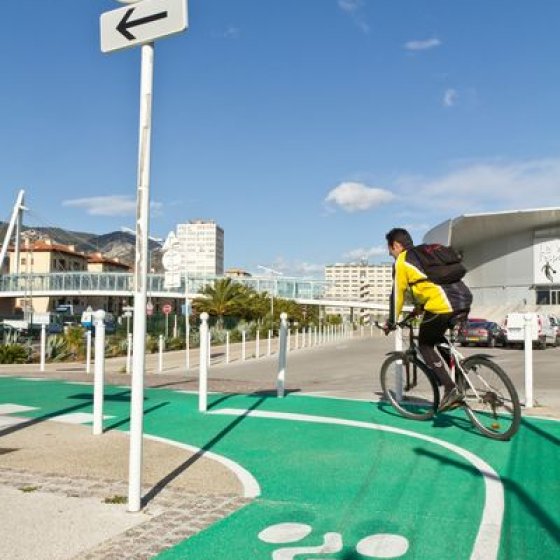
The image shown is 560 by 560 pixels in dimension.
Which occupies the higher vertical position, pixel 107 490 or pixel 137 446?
pixel 137 446

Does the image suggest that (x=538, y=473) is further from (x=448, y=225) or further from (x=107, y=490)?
(x=448, y=225)

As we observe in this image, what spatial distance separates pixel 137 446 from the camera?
14.1ft

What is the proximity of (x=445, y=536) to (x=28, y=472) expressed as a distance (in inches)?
128

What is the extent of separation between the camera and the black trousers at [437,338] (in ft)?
20.1

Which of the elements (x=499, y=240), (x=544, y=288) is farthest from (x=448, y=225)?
(x=544, y=288)

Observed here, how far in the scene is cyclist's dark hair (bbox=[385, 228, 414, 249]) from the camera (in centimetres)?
654

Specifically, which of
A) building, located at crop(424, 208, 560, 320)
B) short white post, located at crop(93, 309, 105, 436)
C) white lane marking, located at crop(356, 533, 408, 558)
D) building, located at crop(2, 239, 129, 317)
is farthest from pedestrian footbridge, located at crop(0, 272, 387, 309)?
white lane marking, located at crop(356, 533, 408, 558)

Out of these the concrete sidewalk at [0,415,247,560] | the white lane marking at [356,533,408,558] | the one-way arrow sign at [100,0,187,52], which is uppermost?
the one-way arrow sign at [100,0,187,52]

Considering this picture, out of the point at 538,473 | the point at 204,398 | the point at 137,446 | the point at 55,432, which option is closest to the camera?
the point at 137,446

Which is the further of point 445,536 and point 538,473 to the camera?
point 538,473

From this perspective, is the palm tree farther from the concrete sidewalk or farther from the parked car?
the concrete sidewalk

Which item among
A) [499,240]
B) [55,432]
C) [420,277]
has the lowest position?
[55,432]

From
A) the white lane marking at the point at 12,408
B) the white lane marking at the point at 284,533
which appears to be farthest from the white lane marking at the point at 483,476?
the white lane marking at the point at 12,408

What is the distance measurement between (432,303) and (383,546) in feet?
10.0
